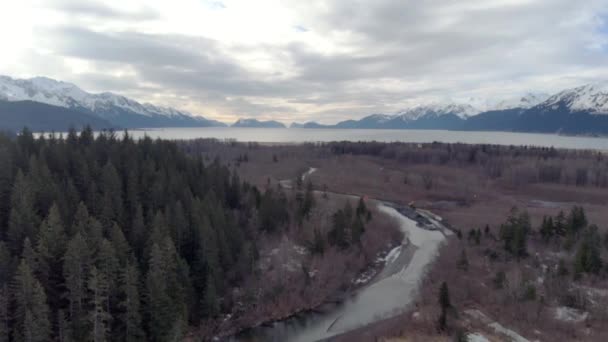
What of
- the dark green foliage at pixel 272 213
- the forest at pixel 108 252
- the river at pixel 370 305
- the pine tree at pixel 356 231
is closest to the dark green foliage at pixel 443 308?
the river at pixel 370 305

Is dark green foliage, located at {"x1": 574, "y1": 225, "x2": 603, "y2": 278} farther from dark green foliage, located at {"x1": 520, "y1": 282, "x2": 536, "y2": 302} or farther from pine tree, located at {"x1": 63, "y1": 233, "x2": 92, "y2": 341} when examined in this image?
pine tree, located at {"x1": 63, "y1": 233, "x2": 92, "y2": 341}

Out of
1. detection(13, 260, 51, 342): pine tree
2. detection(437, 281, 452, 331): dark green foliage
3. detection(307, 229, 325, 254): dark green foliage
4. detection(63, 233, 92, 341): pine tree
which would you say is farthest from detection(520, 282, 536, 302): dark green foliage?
detection(13, 260, 51, 342): pine tree

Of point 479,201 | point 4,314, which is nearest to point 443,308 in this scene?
point 4,314

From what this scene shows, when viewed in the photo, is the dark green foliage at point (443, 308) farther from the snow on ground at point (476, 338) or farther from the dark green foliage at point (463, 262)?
the dark green foliage at point (463, 262)

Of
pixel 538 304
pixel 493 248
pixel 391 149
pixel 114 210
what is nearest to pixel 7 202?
pixel 114 210

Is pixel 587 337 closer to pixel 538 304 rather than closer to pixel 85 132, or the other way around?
pixel 538 304

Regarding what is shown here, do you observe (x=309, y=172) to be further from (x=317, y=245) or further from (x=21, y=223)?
(x=21, y=223)
